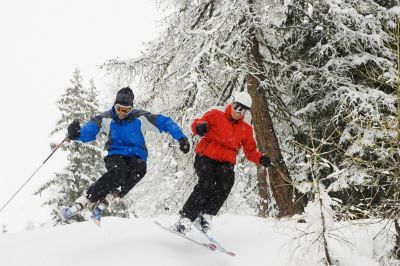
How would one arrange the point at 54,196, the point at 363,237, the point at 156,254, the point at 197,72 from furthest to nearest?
the point at 54,196
the point at 197,72
the point at 363,237
the point at 156,254

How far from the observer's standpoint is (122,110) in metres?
6.04

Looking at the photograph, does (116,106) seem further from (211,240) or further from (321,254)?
(321,254)

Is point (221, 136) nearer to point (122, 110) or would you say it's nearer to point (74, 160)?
point (122, 110)

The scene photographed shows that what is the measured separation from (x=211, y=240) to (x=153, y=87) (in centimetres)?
505

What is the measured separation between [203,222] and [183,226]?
0.33m

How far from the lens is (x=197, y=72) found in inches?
321

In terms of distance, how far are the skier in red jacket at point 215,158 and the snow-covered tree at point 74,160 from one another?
39.1ft

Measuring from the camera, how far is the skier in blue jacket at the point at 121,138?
5.83 meters

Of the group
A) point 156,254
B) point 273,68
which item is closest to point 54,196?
point 273,68

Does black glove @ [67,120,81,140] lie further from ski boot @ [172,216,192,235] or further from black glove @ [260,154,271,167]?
black glove @ [260,154,271,167]

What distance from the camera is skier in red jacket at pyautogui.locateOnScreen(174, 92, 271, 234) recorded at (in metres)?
5.74

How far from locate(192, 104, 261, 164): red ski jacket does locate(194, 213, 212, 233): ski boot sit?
811mm

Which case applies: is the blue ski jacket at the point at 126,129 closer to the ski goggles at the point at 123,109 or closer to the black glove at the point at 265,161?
the ski goggles at the point at 123,109

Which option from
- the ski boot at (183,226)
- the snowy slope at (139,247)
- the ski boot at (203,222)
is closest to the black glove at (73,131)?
the snowy slope at (139,247)
